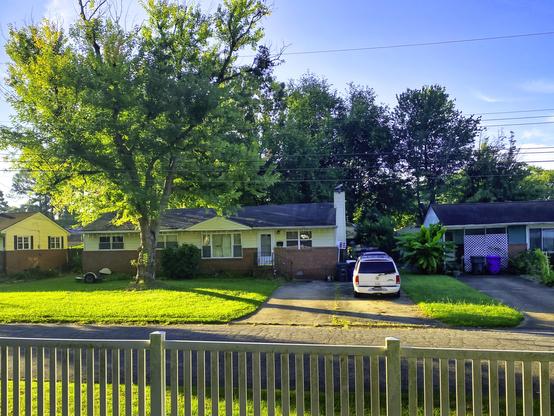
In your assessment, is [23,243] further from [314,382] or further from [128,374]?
[314,382]

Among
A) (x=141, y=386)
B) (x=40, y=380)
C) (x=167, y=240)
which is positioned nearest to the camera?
(x=141, y=386)

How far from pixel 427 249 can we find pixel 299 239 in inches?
284

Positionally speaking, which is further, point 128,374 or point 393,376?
point 128,374

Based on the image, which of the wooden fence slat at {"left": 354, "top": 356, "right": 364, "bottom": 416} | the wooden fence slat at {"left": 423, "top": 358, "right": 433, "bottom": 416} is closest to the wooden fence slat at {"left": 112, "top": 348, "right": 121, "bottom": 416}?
the wooden fence slat at {"left": 354, "top": 356, "right": 364, "bottom": 416}

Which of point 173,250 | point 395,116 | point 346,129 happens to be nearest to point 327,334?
point 173,250

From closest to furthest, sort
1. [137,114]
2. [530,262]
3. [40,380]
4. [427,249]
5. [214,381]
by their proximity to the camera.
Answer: [214,381] → [40,380] → [137,114] → [530,262] → [427,249]

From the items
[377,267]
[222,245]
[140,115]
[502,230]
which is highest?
[140,115]

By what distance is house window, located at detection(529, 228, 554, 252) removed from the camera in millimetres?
26234

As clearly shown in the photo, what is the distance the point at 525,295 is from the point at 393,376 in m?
15.7

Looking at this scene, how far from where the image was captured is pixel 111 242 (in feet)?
94.4

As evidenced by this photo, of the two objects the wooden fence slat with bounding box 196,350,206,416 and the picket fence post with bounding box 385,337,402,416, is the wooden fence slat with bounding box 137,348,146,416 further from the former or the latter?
the picket fence post with bounding box 385,337,402,416

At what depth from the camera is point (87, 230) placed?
28609 millimetres

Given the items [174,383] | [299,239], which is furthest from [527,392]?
[299,239]

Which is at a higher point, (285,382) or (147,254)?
(285,382)
